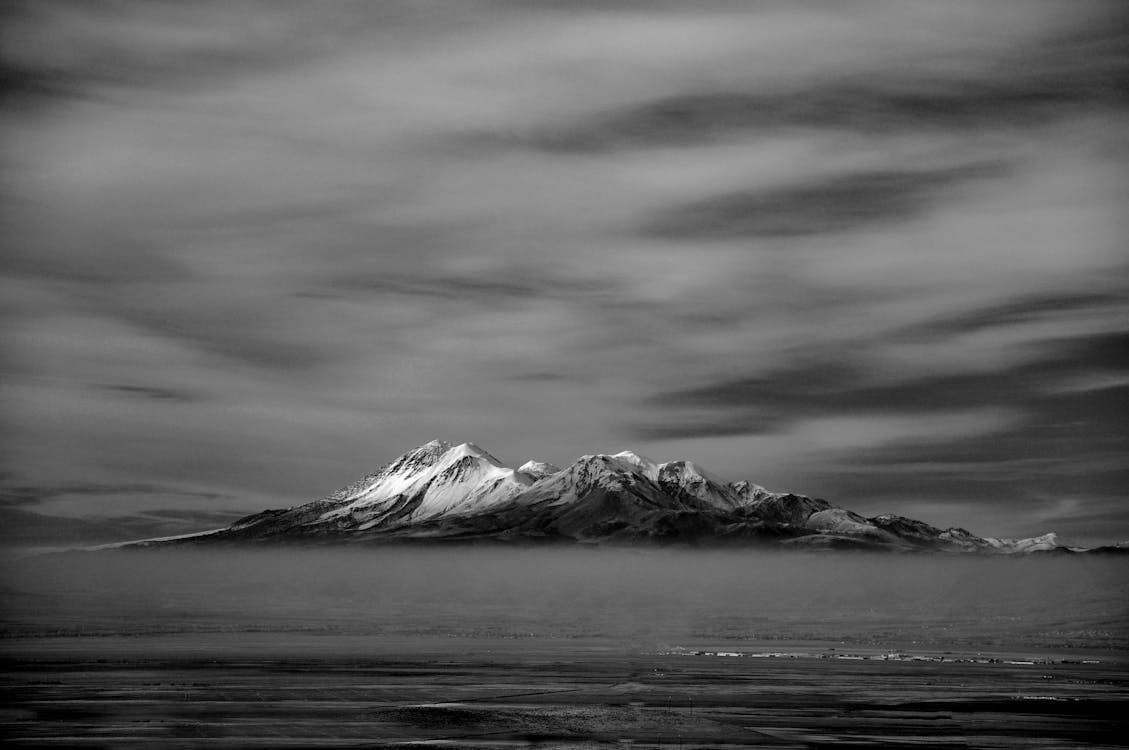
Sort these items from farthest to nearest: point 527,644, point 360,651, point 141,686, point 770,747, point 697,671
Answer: point 527,644
point 360,651
point 697,671
point 141,686
point 770,747

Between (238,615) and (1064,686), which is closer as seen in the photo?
(1064,686)

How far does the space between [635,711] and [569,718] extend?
4.14 metres

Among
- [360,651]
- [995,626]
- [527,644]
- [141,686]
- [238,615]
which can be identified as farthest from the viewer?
[238,615]

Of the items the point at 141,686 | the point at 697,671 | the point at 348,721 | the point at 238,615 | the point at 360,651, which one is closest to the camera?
the point at 348,721

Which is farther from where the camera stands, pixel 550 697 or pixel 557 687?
pixel 557 687

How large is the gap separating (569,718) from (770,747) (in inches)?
491

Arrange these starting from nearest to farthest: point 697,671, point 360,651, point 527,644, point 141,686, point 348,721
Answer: point 348,721, point 141,686, point 697,671, point 360,651, point 527,644

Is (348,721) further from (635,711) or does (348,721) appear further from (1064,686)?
(1064,686)

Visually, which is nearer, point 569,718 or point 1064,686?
point 569,718

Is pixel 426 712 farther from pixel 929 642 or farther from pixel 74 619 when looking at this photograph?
pixel 74 619

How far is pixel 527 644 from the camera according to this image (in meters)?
A: 121

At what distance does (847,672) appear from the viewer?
90.4 metres

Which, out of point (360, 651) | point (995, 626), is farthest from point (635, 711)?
point (995, 626)

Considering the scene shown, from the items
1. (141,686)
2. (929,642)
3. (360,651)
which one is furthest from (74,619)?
(929,642)
